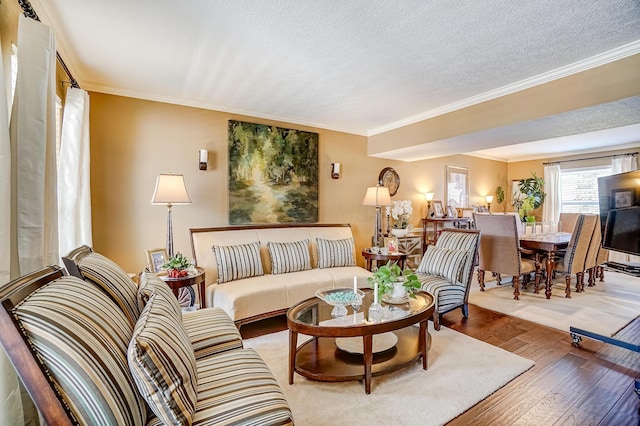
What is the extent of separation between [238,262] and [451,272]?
2.38 m

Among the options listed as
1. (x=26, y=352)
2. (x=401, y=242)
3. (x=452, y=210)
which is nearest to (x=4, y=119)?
(x=26, y=352)

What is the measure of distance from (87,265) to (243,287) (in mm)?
1728

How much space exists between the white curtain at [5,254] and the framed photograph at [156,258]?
82.3 inches

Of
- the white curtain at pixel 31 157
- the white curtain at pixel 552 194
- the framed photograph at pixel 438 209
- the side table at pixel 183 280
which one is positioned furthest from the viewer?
the white curtain at pixel 552 194

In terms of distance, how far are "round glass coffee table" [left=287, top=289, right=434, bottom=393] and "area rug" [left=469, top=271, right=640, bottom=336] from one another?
1827 mm

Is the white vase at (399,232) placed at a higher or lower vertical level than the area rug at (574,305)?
higher

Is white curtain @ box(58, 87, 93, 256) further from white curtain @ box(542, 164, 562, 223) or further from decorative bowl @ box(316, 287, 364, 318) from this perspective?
white curtain @ box(542, 164, 562, 223)

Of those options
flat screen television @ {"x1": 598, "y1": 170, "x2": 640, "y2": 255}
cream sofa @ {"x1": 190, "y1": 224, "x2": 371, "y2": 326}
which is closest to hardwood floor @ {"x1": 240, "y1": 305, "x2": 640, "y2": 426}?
cream sofa @ {"x1": 190, "y1": 224, "x2": 371, "y2": 326}

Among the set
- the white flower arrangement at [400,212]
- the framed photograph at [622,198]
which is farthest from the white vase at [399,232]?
the framed photograph at [622,198]

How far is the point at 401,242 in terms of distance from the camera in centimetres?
540

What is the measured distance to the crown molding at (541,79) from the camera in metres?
2.42

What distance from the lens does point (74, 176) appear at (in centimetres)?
261

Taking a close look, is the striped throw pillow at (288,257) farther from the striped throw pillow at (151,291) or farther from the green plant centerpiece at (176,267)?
the striped throw pillow at (151,291)

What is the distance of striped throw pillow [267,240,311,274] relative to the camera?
3.71 m
